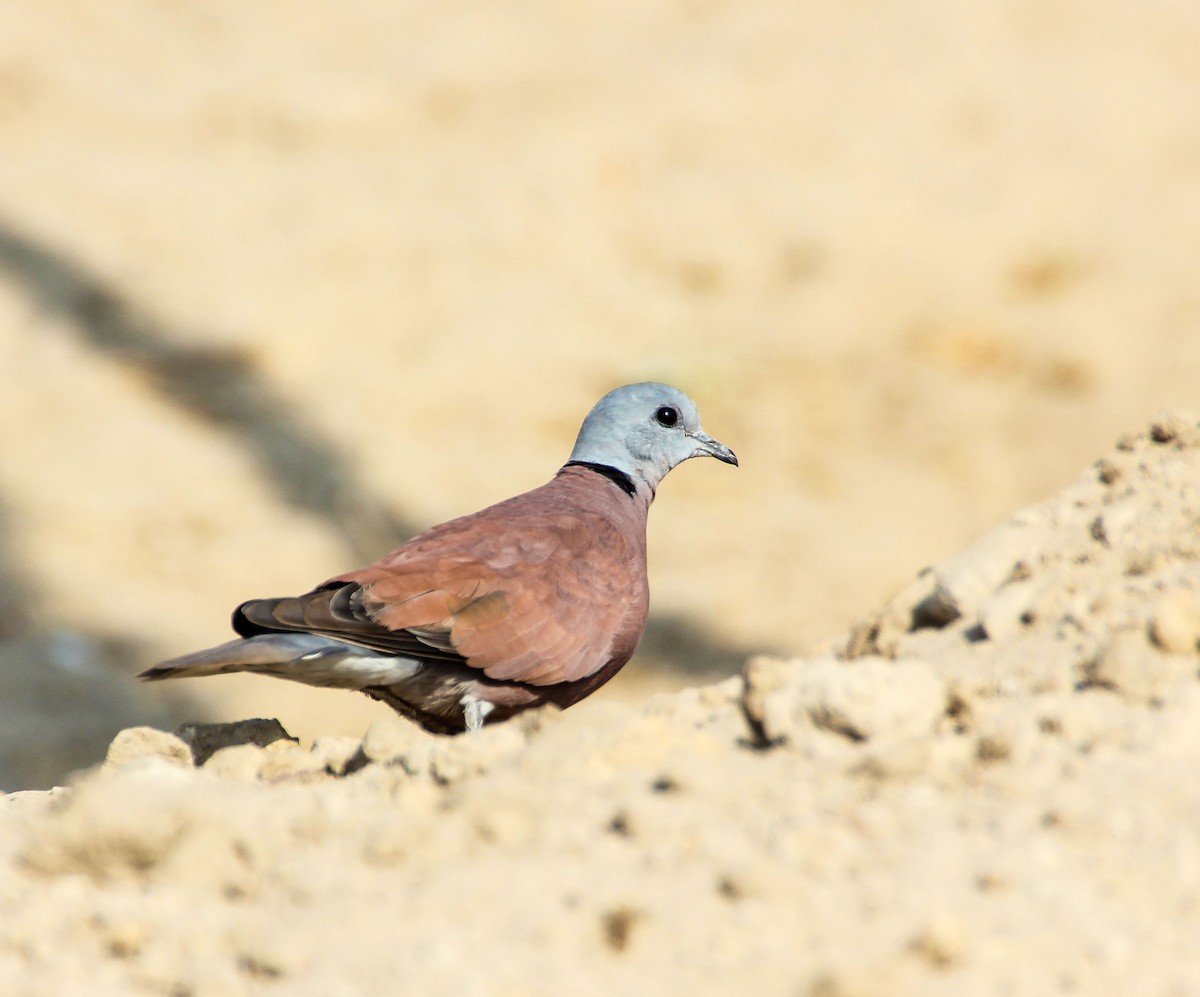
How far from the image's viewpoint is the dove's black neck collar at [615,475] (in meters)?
5.25

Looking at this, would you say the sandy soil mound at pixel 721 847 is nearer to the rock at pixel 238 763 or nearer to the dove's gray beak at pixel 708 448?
the rock at pixel 238 763

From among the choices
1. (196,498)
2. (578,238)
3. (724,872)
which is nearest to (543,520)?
(724,872)

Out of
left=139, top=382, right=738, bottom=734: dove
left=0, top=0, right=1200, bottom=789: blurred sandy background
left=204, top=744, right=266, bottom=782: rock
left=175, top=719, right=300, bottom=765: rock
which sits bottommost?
left=204, top=744, right=266, bottom=782: rock

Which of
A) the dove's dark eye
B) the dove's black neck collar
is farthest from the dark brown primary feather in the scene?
the dove's dark eye

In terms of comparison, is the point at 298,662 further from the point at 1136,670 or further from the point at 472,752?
the point at 1136,670

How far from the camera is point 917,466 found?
930cm

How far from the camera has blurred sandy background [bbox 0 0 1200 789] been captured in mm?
8258

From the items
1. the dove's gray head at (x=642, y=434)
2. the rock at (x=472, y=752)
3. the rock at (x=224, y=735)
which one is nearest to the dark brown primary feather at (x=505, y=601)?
the rock at (x=224, y=735)

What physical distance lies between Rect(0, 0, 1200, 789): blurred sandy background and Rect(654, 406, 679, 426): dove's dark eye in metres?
2.22

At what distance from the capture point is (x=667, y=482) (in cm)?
927

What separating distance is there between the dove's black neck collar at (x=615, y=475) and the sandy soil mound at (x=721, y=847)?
191 centimetres

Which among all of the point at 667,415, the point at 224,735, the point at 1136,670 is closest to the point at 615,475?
the point at 667,415

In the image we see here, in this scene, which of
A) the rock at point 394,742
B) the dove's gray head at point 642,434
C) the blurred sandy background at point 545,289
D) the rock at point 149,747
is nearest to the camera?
the rock at point 394,742

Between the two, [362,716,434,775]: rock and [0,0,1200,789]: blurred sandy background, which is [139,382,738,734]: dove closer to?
[362,716,434,775]: rock
